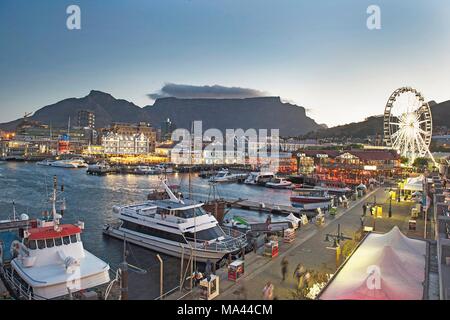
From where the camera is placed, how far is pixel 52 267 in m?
10.5

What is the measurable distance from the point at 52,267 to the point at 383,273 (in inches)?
378

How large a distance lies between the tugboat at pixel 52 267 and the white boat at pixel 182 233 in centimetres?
290

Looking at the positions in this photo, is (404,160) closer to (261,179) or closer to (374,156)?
(374,156)

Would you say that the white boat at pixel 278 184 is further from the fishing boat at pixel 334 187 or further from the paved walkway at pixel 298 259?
the paved walkway at pixel 298 259

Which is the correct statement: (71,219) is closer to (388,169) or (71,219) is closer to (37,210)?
(37,210)

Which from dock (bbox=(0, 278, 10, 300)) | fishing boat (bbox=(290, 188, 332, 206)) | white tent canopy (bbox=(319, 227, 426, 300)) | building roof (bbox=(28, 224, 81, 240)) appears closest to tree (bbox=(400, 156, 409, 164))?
fishing boat (bbox=(290, 188, 332, 206))

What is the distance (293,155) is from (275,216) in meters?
35.2

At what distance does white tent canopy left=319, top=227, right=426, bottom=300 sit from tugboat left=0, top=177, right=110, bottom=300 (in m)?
7.60

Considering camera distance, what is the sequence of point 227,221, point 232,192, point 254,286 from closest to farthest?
1. point 254,286
2. point 227,221
3. point 232,192

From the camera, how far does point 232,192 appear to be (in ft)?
139

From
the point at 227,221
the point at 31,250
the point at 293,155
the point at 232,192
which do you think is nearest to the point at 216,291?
the point at 31,250

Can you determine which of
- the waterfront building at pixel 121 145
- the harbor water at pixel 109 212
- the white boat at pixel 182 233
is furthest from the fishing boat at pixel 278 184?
the waterfront building at pixel 121 145

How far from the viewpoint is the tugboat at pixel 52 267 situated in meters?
9.78

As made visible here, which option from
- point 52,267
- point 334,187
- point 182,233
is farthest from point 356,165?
point 52,267
